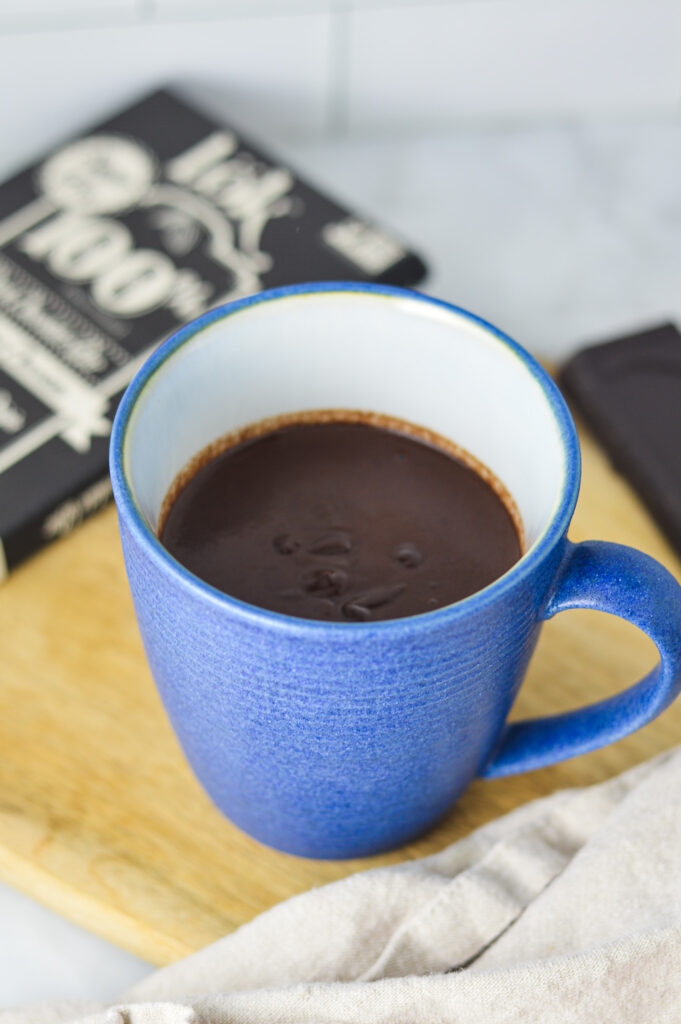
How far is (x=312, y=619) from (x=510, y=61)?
0.70 m

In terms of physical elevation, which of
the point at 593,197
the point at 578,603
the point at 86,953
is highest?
the point at 578,603

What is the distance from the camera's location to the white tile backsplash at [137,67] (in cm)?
97

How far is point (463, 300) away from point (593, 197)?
176mm

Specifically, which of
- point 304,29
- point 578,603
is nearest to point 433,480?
point 578,603

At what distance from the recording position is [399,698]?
503mm

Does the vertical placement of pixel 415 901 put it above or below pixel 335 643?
below

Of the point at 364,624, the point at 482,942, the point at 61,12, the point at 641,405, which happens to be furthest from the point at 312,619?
the point at 61,12

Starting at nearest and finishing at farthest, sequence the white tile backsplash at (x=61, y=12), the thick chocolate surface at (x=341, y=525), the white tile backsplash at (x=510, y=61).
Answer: the thick chocolate surface at (x=341, y=525), the white tile backsplash at (x=61, y=12), the white tile backsplash at (x=510, y=61)

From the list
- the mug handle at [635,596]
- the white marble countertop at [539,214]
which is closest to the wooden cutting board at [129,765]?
the mug handle at [635,596]

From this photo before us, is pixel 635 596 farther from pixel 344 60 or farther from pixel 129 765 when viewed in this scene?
pixel 344 60

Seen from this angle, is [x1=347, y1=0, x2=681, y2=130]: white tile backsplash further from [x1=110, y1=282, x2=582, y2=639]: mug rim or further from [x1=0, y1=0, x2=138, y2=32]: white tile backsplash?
[x1=110, y1=282, x2=582, y2=639]: mug rim

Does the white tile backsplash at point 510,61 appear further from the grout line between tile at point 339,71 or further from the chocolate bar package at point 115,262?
the chocolate bar package at point 115,262

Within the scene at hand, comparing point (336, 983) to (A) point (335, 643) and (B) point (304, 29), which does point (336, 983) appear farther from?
(B) point (304, 29)

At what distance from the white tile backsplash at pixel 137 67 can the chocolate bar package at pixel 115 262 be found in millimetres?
41
